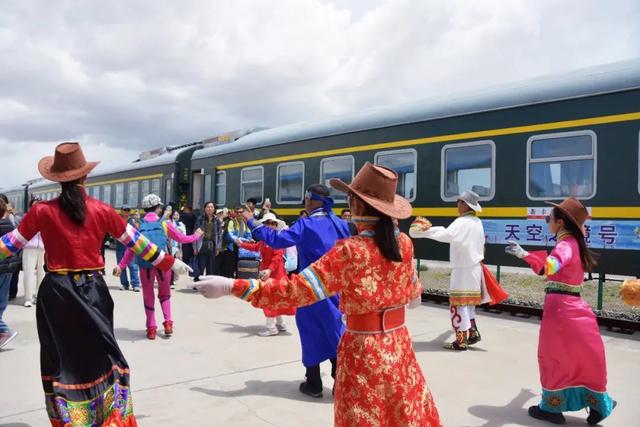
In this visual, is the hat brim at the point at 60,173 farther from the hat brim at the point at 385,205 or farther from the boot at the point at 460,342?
the boot at the point at 460,342

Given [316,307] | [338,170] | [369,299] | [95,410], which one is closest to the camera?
[369,299]

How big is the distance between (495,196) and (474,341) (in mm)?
2746

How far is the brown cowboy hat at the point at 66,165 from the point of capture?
3.34 m

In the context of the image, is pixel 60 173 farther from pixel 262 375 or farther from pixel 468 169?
pixel 468 169

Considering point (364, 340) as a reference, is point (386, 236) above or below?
above

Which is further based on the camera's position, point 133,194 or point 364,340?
point 133,194

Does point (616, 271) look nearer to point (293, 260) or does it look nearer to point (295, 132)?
point (293, 260)

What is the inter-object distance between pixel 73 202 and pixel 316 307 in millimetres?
1976

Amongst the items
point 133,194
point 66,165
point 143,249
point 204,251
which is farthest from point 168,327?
point 133,194

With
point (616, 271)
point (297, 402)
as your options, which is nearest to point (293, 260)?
point (297, 402)

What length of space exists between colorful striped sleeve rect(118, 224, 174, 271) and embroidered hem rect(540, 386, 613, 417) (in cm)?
288

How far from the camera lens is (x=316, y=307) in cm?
432

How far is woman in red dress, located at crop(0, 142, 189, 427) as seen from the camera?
3082 mm

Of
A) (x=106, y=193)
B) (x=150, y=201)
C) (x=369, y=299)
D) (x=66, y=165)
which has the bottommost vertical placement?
(x=369, y=299)
